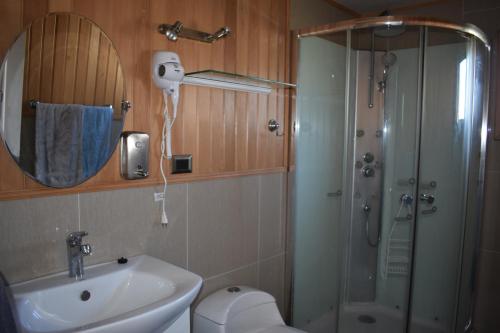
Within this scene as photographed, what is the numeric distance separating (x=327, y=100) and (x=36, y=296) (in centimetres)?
180

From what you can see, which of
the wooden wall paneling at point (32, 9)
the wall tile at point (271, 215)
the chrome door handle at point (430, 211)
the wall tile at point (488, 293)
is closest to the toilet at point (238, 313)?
the wall tile at point (271, 215)

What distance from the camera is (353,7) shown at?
2.86 metres

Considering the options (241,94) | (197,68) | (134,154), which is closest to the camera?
(134,154)

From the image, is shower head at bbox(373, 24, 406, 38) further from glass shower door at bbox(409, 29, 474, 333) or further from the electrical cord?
the electrical cord

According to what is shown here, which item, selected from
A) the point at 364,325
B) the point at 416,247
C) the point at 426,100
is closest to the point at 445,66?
the point at 426,100

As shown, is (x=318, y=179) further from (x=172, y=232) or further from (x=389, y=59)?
(x=172, y=232)

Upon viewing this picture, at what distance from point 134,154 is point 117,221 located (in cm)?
27

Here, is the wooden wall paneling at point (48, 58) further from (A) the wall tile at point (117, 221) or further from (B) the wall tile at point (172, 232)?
(B) the wall tile at point (172, 232)

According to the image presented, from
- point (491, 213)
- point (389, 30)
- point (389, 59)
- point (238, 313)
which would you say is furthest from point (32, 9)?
point (491, 213)

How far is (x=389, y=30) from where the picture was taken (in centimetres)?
216

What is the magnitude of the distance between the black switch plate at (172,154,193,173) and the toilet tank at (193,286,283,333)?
2.05 feet

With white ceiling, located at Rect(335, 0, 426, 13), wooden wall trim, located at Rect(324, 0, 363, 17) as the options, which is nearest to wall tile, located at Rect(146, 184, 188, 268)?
wooden wall trim, located at Rect(324, 0, 363, 17)

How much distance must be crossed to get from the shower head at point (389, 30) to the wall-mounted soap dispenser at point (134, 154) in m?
1.43

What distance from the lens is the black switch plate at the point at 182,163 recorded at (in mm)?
1674
